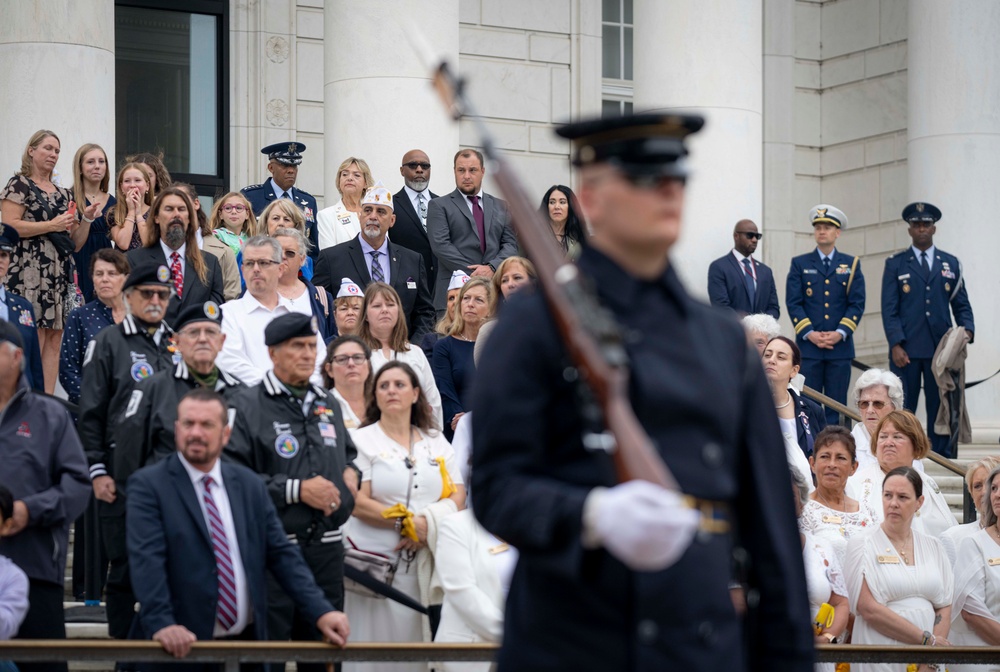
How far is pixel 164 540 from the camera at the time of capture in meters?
6.62

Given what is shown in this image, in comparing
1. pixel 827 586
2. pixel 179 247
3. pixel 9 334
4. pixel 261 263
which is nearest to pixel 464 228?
pixel 179 247

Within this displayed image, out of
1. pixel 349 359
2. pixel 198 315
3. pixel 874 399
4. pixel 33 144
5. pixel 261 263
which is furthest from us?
pixel 874 399

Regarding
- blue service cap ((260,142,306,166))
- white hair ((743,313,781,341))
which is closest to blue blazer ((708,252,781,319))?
white hair ((743,313,781,341))

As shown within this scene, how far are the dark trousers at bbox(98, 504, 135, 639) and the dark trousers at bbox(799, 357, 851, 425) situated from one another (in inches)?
322

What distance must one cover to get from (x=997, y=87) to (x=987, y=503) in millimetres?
8004

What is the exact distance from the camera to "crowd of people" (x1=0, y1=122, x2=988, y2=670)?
6.77 m

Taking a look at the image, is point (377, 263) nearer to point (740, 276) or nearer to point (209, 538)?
point (740, 276)

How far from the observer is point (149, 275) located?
8.05 metres

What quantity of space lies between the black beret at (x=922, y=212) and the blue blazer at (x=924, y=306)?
0.30 m

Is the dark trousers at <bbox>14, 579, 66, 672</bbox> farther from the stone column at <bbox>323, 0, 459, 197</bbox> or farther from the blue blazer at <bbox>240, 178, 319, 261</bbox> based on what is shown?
the stone column at <bbox>323, 0, 459, 197</bbox>

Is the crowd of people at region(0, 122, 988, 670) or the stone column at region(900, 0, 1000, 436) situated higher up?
the stone column at region(900, 0, 1000, 436)

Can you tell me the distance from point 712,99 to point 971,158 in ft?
10.3

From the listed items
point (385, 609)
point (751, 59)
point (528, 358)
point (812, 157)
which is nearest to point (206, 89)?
point (751, 59)

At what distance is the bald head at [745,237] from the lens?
13.8 metres
